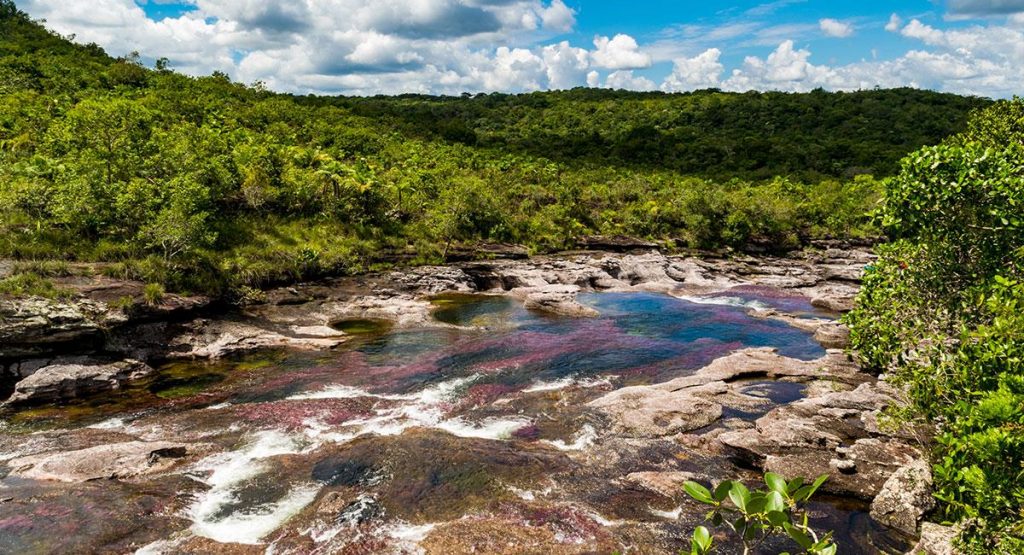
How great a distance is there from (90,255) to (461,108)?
498 feet

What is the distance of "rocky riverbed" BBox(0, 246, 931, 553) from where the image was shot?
14523 millimetres

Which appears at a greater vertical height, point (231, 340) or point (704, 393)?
point (231, 340)

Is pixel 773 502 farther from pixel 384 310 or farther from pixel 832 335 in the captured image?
pixel 384 310

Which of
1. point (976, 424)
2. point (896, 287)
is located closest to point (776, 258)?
point (896, 287)

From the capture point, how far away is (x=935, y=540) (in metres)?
12.8

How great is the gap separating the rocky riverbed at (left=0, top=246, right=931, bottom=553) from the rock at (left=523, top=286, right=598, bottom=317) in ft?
2.73

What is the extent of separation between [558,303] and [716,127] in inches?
4802

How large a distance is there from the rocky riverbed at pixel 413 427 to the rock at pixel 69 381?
84 mm

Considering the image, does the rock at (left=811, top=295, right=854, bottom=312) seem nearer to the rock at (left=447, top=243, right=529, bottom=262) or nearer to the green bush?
the rock at (left=447, top=243, right=529, bottom=262)

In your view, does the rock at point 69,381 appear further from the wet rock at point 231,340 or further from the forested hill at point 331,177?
the forested hill at point 331,177

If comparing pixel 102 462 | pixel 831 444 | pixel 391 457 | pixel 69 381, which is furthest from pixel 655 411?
pixel 69 381

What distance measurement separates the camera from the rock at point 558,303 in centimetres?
3941

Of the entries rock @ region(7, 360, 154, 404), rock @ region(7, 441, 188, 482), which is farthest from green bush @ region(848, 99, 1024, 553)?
rock @ region(7, 360, 154, 404)

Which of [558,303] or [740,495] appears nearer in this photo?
[740,495]
